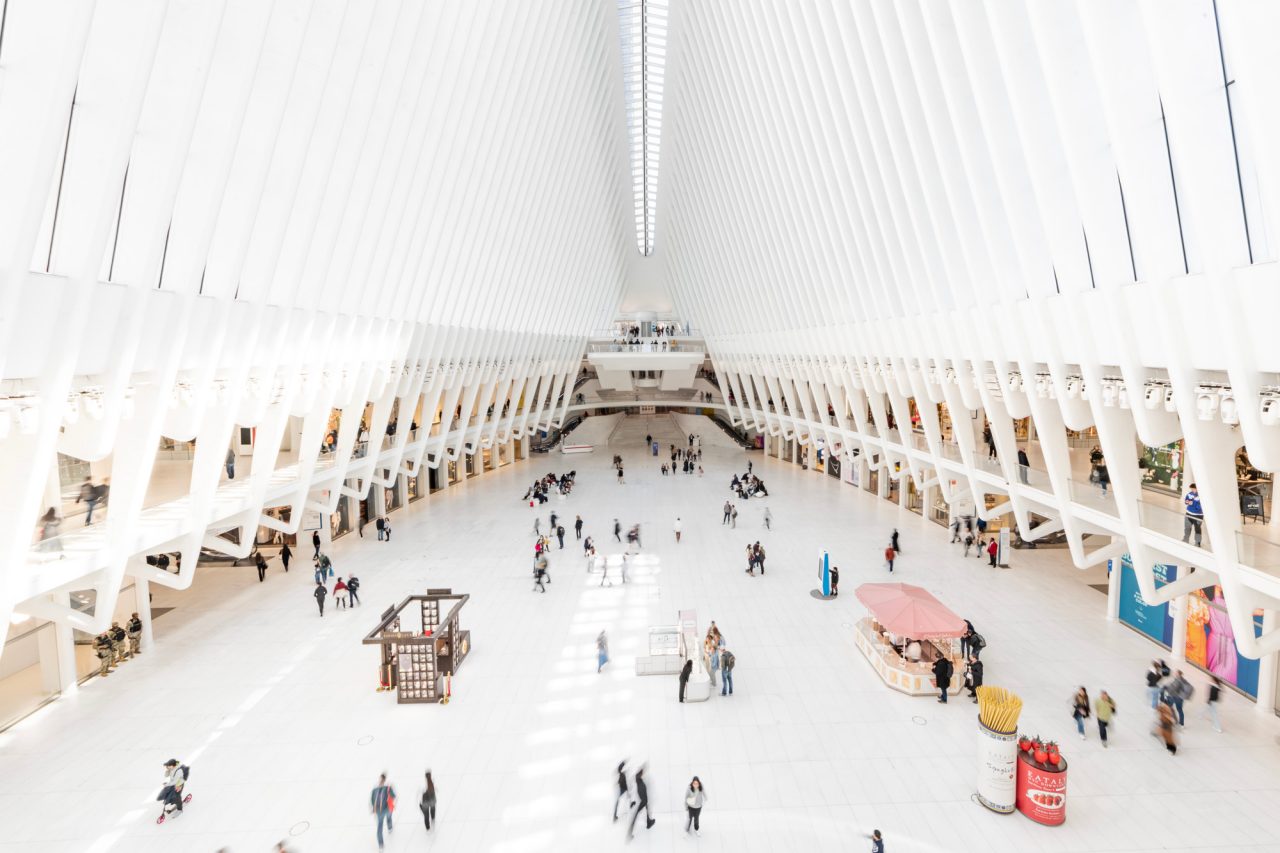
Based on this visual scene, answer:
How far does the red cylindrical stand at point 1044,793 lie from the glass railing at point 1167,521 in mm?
4276

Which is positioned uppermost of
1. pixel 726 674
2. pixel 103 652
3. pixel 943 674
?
pixel 103 652

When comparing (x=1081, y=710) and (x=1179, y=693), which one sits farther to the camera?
(x=1179, y=693)

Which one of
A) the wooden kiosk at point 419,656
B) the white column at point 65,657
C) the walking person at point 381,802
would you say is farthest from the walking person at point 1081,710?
the white column at point 65,657

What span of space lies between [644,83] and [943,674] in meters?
29.1

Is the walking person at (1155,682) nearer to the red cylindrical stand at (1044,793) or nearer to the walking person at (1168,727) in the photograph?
the walking person at (1168,727)

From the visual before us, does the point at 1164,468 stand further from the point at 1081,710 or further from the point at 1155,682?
the point at 1081,710

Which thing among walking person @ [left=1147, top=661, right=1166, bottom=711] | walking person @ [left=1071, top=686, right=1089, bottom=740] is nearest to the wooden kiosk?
walking person @ [left=1071, top=686, right=1089, bottom=740]

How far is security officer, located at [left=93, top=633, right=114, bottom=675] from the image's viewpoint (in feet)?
40.0

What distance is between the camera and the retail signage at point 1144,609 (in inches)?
498

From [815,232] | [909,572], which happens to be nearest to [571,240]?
[815,232]

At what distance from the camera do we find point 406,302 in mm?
18344

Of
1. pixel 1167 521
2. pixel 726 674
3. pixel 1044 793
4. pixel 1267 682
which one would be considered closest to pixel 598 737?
pixel 726 674

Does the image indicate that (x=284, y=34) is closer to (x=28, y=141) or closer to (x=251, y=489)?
(x=28, y=141)

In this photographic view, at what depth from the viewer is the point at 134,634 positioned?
13.0m
